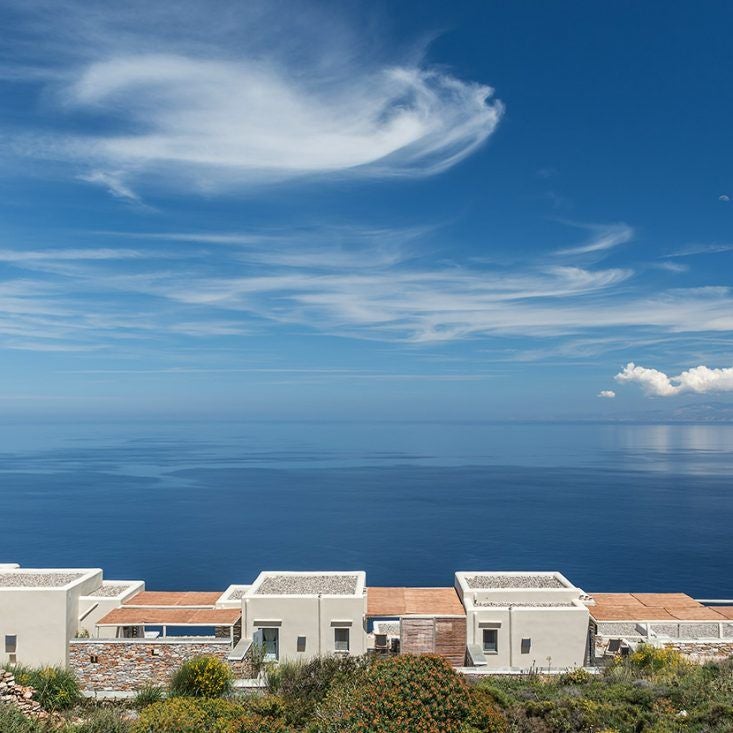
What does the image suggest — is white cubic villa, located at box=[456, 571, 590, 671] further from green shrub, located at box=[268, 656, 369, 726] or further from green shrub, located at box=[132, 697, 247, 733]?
green shrub, located at box=[132, 697, 247, 733]

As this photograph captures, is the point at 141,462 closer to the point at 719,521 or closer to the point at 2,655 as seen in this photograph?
the point at 719,521

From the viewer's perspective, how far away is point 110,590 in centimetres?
2559

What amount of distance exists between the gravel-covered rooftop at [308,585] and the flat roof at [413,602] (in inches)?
38.2

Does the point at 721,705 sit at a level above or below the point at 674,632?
above

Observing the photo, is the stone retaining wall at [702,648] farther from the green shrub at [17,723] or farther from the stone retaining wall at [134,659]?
the green shrub at [17,723]

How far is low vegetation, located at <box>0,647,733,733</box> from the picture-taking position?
35.8ft

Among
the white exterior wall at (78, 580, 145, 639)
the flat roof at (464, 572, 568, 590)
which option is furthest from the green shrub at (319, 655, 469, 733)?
the white exterior wall at (78, 580, 145, 639)

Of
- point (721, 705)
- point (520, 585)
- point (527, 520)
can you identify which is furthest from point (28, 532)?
point (721, 705)

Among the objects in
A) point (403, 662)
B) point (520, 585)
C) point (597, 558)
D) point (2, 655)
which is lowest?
point (597, 558)

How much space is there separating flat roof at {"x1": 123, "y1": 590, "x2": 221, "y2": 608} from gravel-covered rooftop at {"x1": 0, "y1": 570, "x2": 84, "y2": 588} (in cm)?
236

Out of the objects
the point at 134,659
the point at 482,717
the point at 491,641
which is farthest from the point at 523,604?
the point at 134,659

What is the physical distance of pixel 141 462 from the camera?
163000mm

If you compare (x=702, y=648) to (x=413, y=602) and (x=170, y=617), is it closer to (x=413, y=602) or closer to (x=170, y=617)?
(x=413, y=602)

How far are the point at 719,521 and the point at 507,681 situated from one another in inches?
3355
